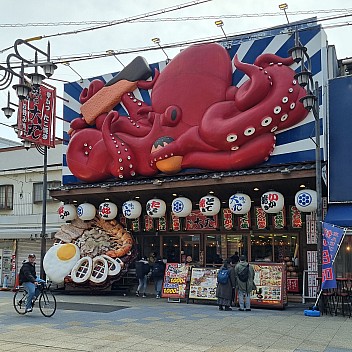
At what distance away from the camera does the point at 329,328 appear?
11562mm

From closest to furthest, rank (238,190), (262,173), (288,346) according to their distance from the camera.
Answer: (288,346) < (262,173) < (238,190)

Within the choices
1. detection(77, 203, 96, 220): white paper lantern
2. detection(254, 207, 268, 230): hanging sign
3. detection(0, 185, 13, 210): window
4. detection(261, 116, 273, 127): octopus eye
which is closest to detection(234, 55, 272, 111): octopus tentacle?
detection(261, 116, 273, 127): octopus eye

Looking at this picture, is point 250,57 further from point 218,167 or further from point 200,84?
point 218,167

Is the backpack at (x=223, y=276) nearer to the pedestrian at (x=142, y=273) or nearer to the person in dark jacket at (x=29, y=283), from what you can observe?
the pedestrian at (x=142, y=273)

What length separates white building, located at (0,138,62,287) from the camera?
24891 mm

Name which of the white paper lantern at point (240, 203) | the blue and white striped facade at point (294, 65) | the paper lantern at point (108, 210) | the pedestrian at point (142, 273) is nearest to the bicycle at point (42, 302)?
the pedestrian at point (142, 273)

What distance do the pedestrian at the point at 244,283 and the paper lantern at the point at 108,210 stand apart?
22.4 feet

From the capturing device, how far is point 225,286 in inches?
588

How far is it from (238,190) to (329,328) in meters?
6.98

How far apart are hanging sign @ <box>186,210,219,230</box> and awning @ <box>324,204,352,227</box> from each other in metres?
4.96

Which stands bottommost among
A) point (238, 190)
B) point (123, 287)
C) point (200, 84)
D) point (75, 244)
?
point (123, 287)

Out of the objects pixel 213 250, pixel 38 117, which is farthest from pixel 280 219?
pixel 38 117

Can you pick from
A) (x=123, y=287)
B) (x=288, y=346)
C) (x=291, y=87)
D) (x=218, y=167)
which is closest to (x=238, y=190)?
(x=218, y=167)

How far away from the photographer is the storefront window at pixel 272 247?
60.6ft
